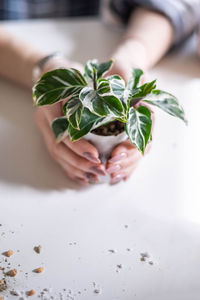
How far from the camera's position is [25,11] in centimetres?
131

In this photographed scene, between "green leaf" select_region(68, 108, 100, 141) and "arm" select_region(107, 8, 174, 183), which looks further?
"arm" select_region(107, 8, 174, 183)

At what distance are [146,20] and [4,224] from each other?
66 centimetres

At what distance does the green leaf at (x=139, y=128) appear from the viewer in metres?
0.64

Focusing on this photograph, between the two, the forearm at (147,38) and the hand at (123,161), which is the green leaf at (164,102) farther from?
the forearm at (147,38)

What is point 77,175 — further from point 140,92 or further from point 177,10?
point 177,10

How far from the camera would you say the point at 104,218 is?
2.38 feet

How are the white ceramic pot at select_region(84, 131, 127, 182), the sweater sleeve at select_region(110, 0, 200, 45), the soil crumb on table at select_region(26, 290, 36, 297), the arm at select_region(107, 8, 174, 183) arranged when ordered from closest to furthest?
the soil crumb on table at select_region(26, 290, 36, 297) → the white ceramic pot at select_region(84, 131, 127, 182) → the arm at select_region(107, 8, 174, 183) → the sweater sleeve at select_region(110, 0, 200, 45)

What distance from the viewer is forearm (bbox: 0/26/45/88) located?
3.20ft

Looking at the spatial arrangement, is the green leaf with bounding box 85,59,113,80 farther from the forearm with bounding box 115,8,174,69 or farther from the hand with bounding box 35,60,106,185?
the forearm with bounding box 115,8,174,69

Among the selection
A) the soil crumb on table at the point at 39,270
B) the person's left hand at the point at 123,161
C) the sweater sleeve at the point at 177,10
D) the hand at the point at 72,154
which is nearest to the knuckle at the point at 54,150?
the hand at the point at 72,154

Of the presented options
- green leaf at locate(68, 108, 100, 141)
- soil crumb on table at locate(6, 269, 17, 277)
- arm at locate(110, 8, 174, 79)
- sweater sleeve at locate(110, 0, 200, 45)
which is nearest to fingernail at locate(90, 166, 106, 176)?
green leaf at locate(68, 108, 100, 141)

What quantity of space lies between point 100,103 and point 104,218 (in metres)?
0.22

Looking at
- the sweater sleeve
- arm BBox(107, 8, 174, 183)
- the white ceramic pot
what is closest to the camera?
the white ceramic pot

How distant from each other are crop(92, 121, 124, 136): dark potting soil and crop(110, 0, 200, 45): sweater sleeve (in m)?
0.47
